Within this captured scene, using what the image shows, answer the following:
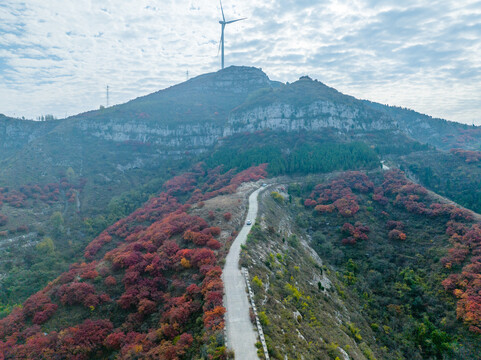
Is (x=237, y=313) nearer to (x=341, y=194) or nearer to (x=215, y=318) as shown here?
(x=215, y=318)

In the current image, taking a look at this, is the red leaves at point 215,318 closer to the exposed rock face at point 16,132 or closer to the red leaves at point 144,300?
the red leaves at point 144,300

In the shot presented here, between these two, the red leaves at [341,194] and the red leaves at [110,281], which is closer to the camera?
the red leaves at [110,281]

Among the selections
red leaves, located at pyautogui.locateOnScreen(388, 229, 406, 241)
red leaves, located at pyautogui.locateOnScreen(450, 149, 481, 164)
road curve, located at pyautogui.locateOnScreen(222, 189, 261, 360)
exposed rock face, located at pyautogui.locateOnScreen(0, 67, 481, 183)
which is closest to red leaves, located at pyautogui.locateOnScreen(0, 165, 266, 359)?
road curve, located at pyautogui.locateOnScreen(222, 189, 261, 360)

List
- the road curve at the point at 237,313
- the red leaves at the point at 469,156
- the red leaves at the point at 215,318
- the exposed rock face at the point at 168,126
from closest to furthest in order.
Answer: the road curve at the point at 237,313 < the red leaves at the point at 215,318 < the red leaves at the point at 469,156 < the exposed rock face at the point at 168,126

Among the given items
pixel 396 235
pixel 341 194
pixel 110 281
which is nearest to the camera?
pixel 110 281

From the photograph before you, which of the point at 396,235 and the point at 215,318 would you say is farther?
the point at 396,235

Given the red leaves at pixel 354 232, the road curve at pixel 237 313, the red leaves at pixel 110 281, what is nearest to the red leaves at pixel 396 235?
the red leaves at pixel 354 232

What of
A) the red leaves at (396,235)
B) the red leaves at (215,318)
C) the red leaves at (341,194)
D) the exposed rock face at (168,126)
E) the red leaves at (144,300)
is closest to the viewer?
the red leaves at (215,318)

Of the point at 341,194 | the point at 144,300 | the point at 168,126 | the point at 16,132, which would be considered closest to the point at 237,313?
the point at 144,300

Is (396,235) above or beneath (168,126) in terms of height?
beneath
